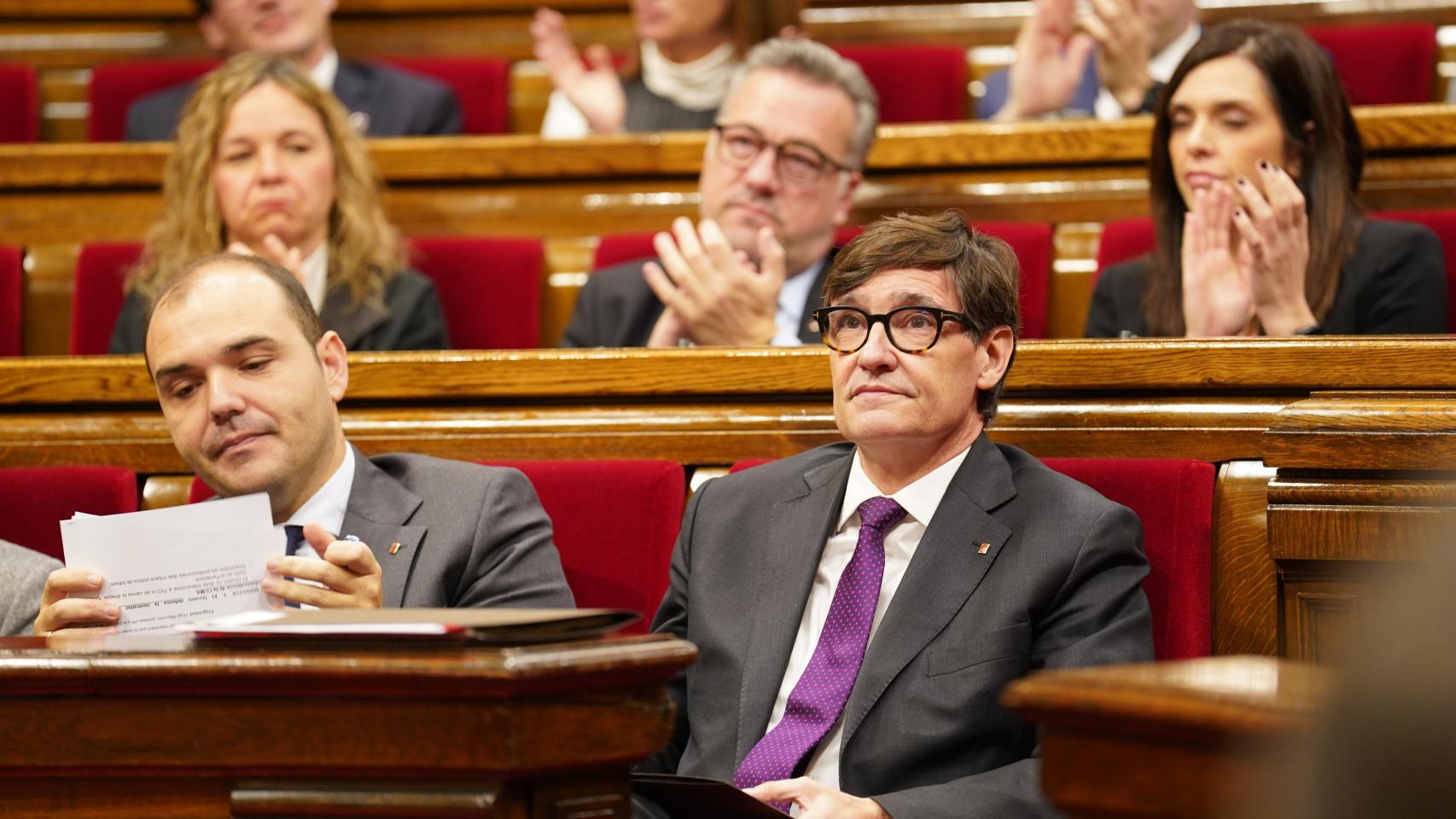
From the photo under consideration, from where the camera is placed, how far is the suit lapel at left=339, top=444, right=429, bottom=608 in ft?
4.16

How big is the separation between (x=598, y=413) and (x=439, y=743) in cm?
68

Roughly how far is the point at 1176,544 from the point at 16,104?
2056 mm

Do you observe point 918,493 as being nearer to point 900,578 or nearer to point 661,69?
point 900,578

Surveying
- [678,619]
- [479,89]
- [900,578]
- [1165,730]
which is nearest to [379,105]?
[479,89]

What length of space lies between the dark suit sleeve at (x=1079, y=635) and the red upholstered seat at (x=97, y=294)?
1347 millimetres

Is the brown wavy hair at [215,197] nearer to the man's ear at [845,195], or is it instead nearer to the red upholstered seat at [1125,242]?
the man's ear at [845,195]

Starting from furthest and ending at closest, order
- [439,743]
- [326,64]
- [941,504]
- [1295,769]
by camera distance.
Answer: [326,64], [941,504], [439,743], [1295,769]

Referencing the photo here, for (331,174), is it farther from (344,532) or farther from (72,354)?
(344,532)

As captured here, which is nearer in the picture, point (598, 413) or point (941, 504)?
point (941, 504)

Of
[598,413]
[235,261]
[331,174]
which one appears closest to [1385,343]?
[598,413]

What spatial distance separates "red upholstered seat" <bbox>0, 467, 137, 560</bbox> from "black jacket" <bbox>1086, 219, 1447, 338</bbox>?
1.13m

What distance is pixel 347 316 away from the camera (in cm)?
187

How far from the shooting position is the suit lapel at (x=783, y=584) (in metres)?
1.15

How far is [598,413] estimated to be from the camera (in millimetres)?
1424
